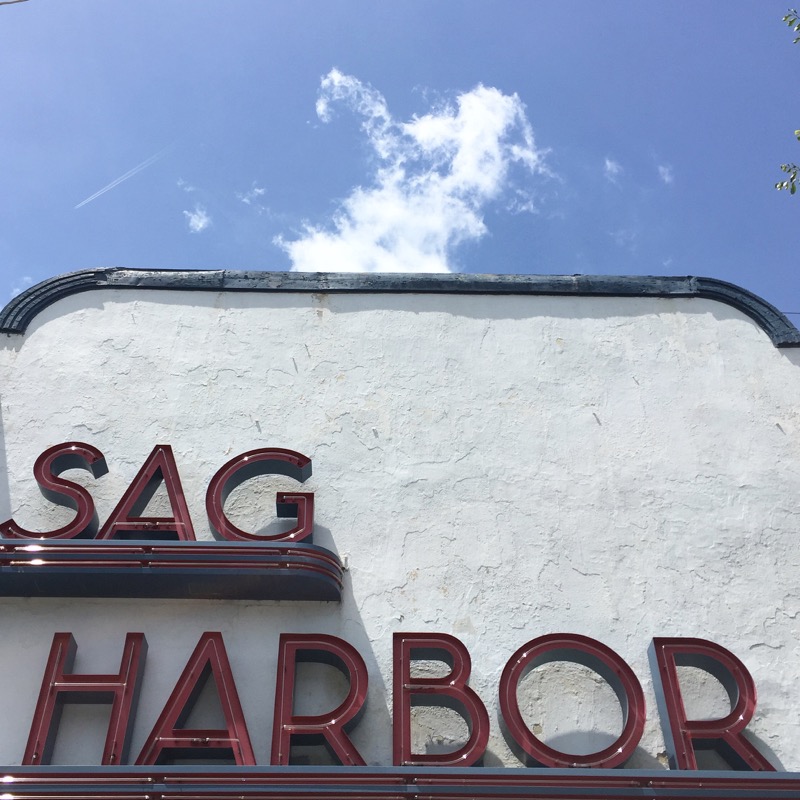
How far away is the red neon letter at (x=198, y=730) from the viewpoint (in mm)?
6809

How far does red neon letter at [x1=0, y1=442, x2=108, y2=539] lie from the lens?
8.03m

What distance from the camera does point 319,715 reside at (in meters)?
7.33

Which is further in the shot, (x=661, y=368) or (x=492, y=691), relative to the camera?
(x=661, y=368)

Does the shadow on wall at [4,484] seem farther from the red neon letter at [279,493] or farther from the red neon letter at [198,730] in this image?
the red neon letter at [198,730]

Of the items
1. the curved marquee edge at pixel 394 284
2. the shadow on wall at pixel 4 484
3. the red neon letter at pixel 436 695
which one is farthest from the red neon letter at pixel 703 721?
the shadow on wall at pixel 4 484

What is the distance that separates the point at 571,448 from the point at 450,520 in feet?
4.75

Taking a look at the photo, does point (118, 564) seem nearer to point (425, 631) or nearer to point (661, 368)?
point (425, 631)

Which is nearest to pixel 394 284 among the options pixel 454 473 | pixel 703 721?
pixel 454 473

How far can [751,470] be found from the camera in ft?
30.2

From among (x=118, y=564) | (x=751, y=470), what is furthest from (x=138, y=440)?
(x=751, y=470)

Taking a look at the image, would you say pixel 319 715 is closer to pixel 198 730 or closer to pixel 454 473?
pixel 198 730

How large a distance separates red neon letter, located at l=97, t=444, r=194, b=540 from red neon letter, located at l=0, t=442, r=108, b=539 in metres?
0.24

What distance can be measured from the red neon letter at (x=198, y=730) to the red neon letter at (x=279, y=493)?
3.59 feet

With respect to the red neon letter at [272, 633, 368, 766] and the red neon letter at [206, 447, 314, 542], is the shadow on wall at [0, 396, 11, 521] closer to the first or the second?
the red neon letter at [206, 447, 314, 542]
